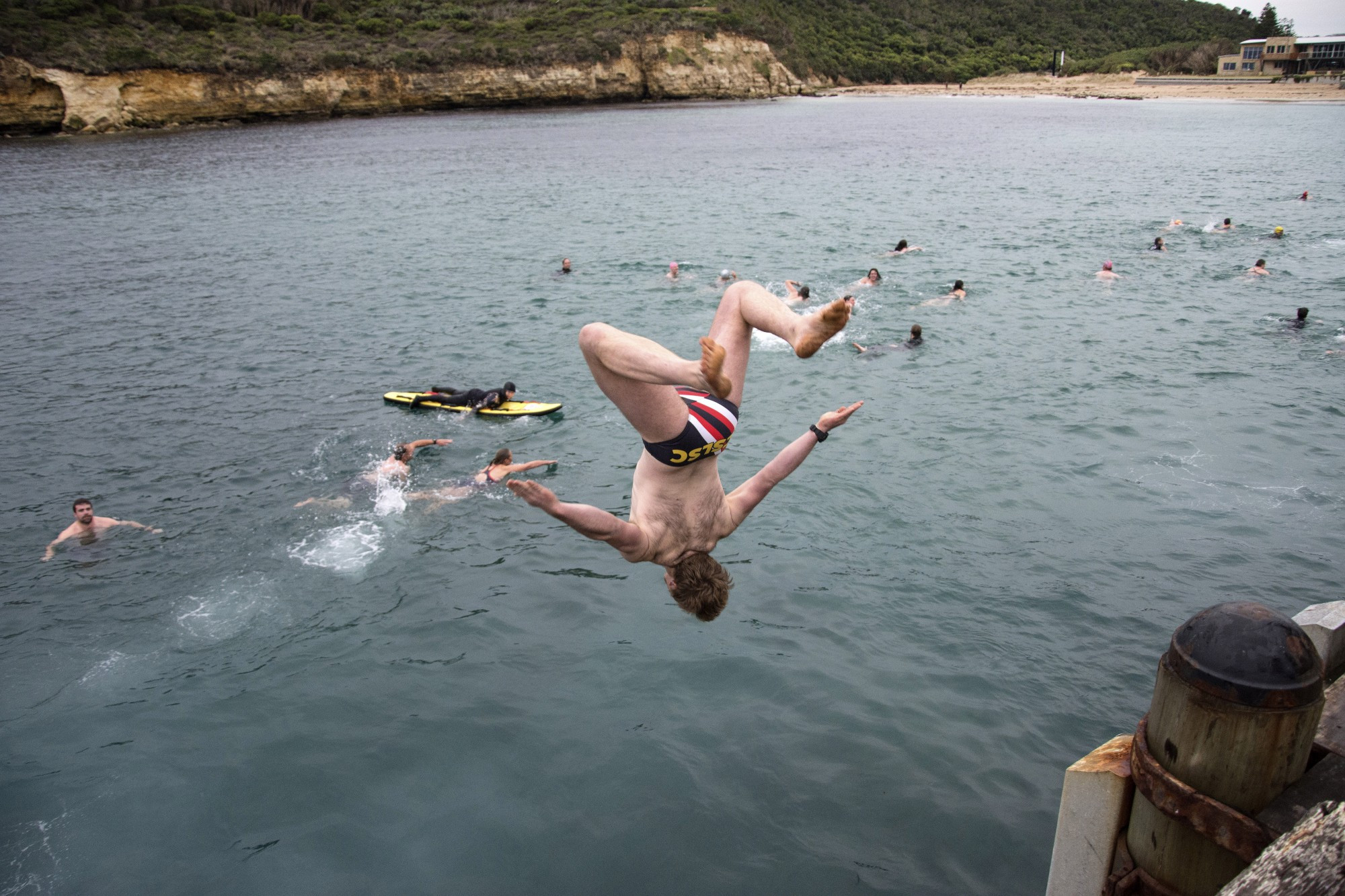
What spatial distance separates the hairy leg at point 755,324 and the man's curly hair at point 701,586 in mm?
1037

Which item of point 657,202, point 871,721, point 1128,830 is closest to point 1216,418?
point 871,721

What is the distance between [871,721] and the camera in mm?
8508

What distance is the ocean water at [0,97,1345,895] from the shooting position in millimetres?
7461

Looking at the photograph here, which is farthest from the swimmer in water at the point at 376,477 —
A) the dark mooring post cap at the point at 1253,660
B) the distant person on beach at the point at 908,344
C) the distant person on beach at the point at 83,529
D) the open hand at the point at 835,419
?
the dark mooring post cap at the point at 1253,660

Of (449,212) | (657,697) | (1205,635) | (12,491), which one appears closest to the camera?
(1205,635)

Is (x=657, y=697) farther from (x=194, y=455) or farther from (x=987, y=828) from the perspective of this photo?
(x=194, y=455)

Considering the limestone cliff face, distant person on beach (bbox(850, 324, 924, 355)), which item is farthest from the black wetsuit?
the limestone cliff face

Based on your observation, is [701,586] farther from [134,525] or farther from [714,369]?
[134,525]

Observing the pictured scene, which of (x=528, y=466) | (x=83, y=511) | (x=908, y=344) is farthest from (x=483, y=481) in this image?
(x=908, y=344)

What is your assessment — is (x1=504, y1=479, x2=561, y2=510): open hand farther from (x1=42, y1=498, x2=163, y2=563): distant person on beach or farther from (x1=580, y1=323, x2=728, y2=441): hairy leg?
(x1=42, y1=498, x2=163, y2=563): distant person on beach

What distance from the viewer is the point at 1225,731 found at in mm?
2992

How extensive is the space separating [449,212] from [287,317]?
49.1 feet

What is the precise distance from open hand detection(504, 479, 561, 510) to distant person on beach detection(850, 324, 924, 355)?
48.0ft

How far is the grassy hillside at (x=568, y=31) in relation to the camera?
6725 cm
